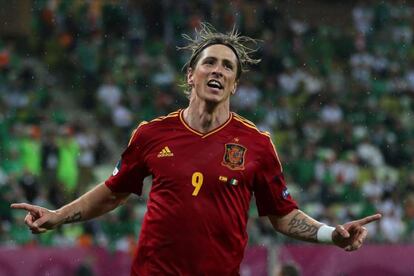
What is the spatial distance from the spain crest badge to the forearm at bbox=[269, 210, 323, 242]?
432 mm

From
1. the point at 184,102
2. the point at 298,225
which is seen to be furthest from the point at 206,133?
the point at 184,102

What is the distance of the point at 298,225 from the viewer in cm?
587

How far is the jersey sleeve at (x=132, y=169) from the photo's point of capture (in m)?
5.91

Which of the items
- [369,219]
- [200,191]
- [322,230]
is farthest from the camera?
[322,230]

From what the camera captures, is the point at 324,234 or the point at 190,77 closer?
the point at 324,234

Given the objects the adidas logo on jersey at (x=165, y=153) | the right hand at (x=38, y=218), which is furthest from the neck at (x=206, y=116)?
A: the right hand at (x=38, y=218)

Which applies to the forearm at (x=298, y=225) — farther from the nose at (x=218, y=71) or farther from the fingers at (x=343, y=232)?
the nose at (x=218, y=71)

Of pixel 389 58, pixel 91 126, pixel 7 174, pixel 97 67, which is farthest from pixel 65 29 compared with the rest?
pixel 389 58

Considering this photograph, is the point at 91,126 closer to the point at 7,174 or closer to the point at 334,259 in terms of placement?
the point at 7,174

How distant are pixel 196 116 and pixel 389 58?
14786mm

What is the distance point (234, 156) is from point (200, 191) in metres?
0.29

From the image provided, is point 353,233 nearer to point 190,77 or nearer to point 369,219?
point 369,219

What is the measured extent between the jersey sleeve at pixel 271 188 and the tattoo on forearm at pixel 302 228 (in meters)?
0.07

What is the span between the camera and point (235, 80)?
5.98 m
